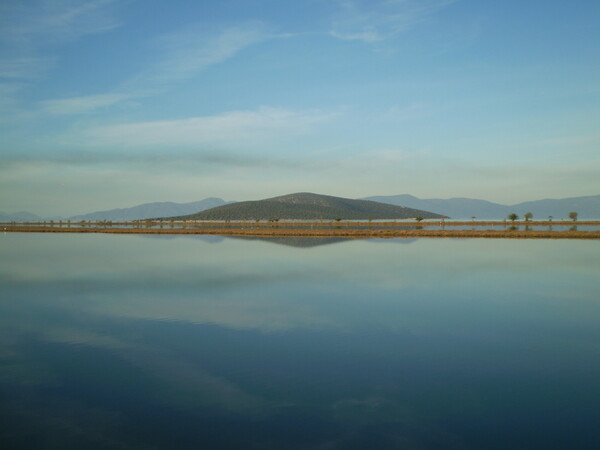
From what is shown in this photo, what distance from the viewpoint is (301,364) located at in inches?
409

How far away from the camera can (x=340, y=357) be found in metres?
10.9

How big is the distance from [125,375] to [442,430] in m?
6.44

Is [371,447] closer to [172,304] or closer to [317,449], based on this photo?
[317,449]

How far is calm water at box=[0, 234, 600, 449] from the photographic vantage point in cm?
736

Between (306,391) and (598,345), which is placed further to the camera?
(598,345)

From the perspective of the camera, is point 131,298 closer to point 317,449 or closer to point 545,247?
point 317,449

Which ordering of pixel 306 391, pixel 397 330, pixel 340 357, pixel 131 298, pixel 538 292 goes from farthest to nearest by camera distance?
pixel 538 292
pixel 131 298
pixel 397 330
pixel 340 357
pixel 306 391

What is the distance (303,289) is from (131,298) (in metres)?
7.16

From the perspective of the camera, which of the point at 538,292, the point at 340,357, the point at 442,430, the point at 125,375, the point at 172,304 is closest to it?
the point at 442,430

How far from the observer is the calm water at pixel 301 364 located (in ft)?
24.1

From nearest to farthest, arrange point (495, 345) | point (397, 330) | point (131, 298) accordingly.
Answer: point (495, 345), point (397, 330), point (131, 298)

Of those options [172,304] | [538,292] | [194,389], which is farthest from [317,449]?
[538,292]

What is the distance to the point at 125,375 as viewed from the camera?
9.72m

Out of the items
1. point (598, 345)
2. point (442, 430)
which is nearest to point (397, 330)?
point (598, 345)
